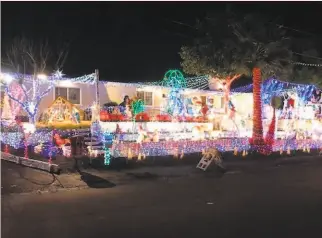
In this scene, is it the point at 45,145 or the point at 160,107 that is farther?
the point at 160,107

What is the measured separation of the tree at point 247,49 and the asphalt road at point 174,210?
9006 mm

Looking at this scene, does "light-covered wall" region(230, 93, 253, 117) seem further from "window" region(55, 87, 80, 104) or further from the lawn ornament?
the lawn ornament

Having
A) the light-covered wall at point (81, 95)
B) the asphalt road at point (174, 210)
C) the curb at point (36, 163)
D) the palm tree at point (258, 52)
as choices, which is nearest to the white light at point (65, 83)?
the light-covered wall at point (81, 95)

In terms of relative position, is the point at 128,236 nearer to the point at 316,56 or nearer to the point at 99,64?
the point at 99,64

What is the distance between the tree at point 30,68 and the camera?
2156cm

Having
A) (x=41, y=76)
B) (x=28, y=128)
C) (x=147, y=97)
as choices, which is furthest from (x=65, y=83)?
(x=147, y=97)

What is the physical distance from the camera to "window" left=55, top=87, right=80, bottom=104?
24766mm

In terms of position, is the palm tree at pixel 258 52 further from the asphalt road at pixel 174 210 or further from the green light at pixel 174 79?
the asphalt road at pixel 174 210

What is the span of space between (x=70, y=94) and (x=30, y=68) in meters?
2.59

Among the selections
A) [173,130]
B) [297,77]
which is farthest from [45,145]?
[297,77]

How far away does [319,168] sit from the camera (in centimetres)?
1795

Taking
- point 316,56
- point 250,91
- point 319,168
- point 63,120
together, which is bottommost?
point 319,168

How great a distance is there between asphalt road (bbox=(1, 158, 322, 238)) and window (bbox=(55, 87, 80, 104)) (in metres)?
12.4

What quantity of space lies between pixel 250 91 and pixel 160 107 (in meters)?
8.65
